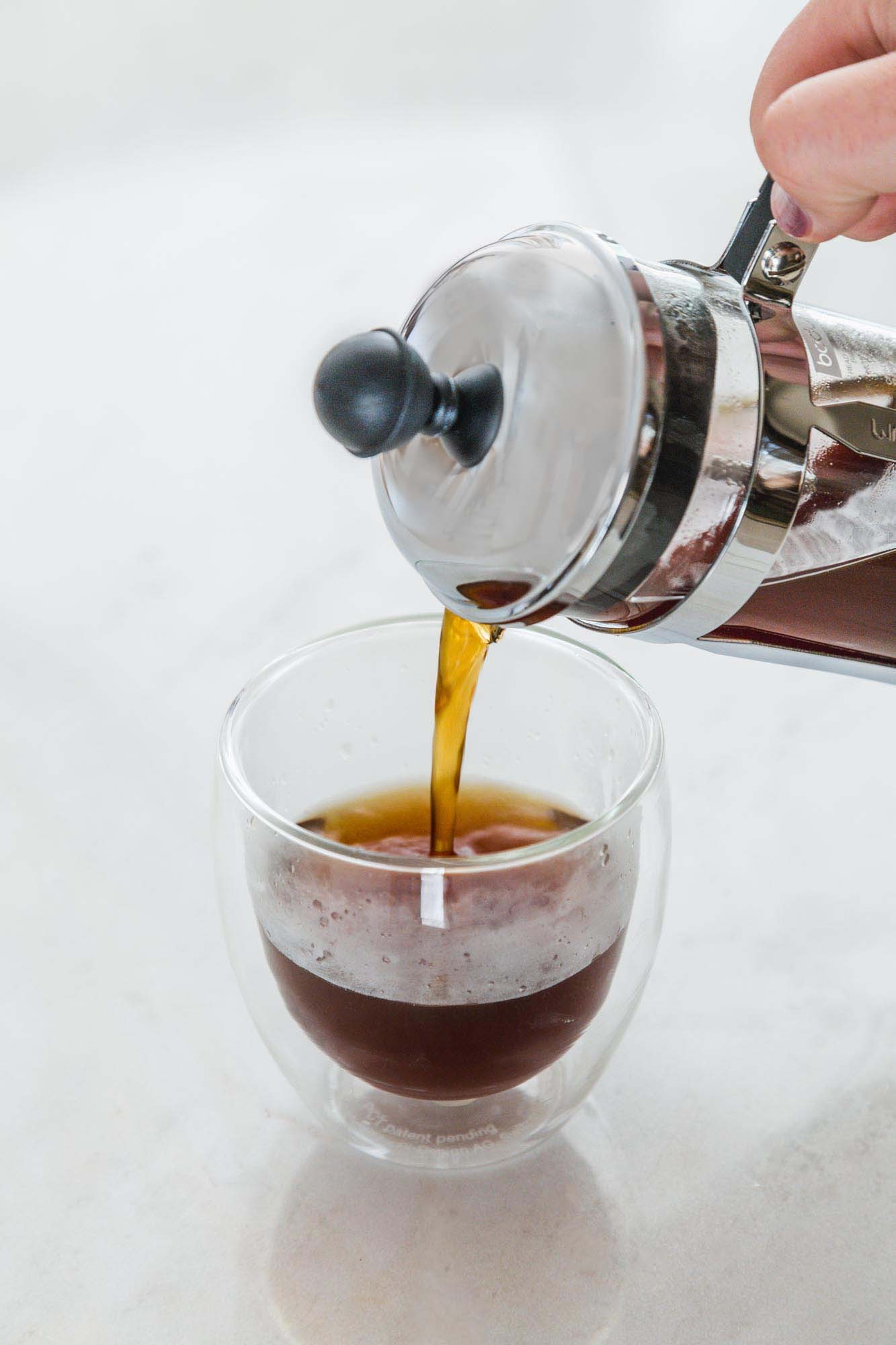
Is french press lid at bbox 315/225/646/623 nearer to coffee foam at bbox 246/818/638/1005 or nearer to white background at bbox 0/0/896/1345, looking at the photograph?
coffee foam at bbox 246/818/638/1005

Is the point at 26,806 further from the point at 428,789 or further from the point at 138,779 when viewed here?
the point at 428,789

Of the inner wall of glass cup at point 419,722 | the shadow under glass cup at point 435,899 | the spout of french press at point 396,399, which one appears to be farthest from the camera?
the inner wall of glass cup at point 419,722

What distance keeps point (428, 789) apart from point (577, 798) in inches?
3.4

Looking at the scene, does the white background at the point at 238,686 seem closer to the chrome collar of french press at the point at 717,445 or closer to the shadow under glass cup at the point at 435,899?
the shadow under glass cup at the point at 435,899

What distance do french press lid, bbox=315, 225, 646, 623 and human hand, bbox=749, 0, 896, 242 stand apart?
0.10 metres

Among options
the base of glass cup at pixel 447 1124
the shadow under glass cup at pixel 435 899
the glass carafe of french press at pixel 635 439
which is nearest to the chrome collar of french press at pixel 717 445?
the glass carafe of french press at pixel 635 439

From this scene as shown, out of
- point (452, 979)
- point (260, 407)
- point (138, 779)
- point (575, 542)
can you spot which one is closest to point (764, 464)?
point (575, 542)

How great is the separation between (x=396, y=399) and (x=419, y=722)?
322mm

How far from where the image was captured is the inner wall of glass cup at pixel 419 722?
0.71 metres

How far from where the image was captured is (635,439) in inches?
20.2

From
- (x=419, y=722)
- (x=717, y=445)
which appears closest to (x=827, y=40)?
(x=717, y=445)

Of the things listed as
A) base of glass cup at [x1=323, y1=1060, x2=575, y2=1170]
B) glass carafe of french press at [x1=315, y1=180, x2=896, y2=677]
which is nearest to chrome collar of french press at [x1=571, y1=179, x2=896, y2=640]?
glass carafe of french press at [x1=315, y1=180, x2=896, y2=677]

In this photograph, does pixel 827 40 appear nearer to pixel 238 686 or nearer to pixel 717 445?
pixel 717 445

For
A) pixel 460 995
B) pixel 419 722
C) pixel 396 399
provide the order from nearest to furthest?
pixel 396 399 → pixel 460 995 → pixel 419 722
